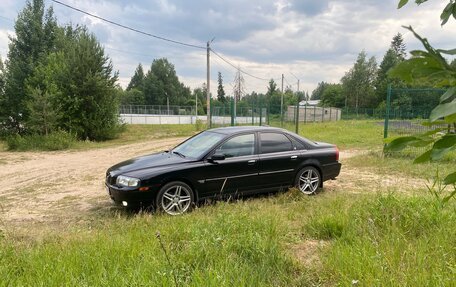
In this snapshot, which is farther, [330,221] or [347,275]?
[330,221]

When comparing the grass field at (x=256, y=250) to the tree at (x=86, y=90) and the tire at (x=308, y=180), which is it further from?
the tree at (x=86, y=90)

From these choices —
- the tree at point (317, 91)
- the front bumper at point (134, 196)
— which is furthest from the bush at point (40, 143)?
the tree at point (317, 91)

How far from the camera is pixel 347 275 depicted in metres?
2.96

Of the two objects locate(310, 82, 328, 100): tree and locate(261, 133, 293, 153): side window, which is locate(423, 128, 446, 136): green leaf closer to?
locate(261, 133, 293, 153): side window

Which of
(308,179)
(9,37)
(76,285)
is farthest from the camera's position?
(9,37)

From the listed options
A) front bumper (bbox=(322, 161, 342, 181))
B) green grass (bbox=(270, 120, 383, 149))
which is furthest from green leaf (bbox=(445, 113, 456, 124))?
green grass (bbox=(270, 120, 383, 149))

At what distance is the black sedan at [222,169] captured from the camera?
5570 mm

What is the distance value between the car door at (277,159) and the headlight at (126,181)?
224cm

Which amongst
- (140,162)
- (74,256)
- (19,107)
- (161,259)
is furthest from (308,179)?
(19,107)

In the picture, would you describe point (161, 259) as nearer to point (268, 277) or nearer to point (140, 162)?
point (268, 277)

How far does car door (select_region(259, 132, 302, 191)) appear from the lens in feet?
21.2

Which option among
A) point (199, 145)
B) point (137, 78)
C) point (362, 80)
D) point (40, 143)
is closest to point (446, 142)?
point (199, 145)

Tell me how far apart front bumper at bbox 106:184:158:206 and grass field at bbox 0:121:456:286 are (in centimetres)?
37

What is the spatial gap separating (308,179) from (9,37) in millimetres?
25834
